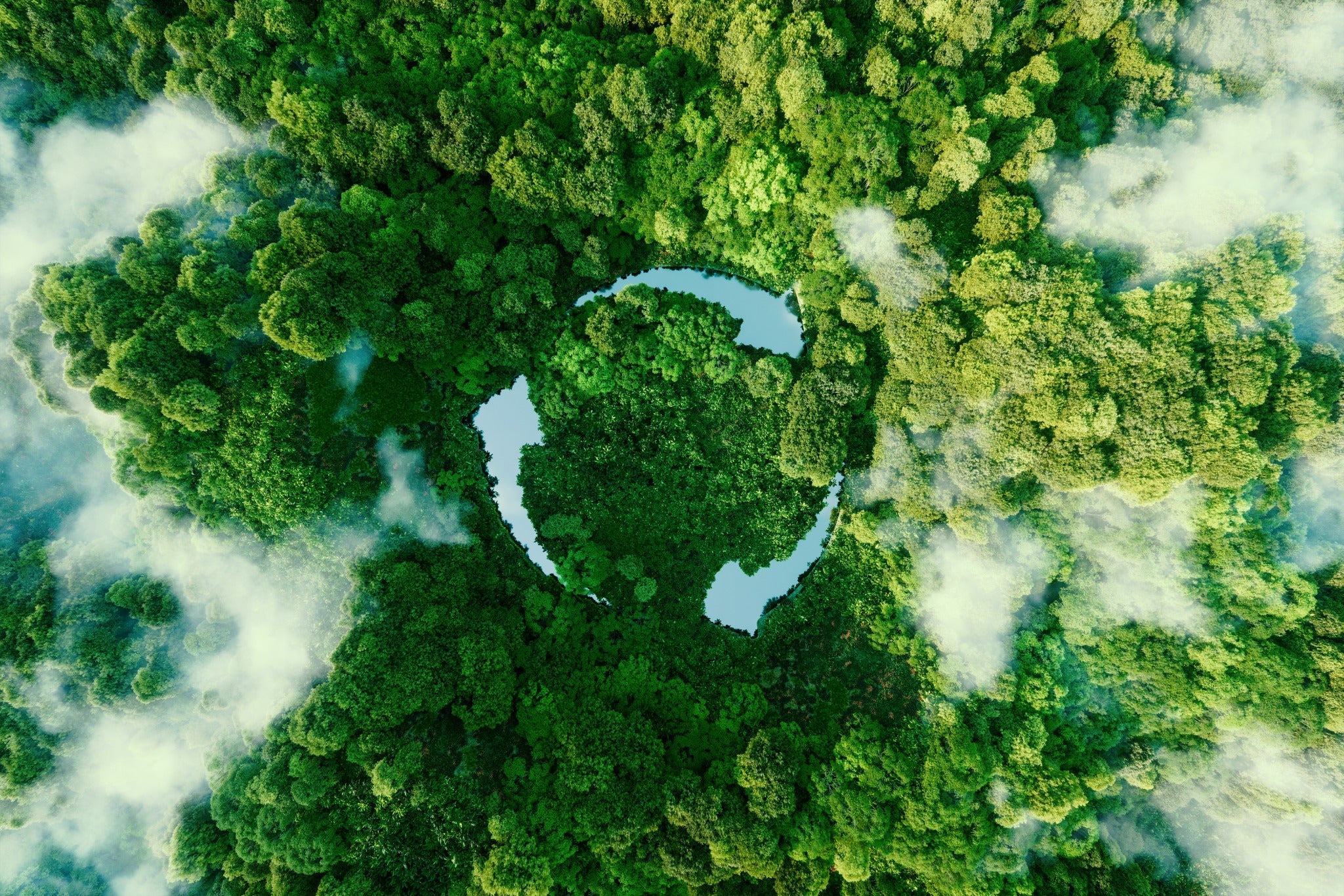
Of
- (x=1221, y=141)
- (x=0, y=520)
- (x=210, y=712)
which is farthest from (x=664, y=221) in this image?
(x=0, y=520)

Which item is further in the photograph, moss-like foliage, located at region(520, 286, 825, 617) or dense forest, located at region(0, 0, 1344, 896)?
moss-like foliage, located at region(520, 286, 825, 617)

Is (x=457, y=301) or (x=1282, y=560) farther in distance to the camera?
(x=457, y=301)

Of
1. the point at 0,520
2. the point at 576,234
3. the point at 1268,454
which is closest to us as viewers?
the point at 1268,454

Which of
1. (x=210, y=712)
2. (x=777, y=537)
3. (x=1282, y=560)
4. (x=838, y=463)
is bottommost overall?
(x=210, y=712)

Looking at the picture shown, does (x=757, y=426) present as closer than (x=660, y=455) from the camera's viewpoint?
Yes

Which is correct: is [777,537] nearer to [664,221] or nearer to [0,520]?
[664,221]

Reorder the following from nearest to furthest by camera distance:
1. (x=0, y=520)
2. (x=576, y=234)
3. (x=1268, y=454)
A: 1. (x=1268, y=454)
2. (x=0, y=520)
3. (x=576, y=234)

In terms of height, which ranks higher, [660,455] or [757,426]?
[757,426]

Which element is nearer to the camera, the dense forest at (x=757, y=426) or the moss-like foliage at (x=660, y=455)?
the dense forest at (x=757, y=426)
